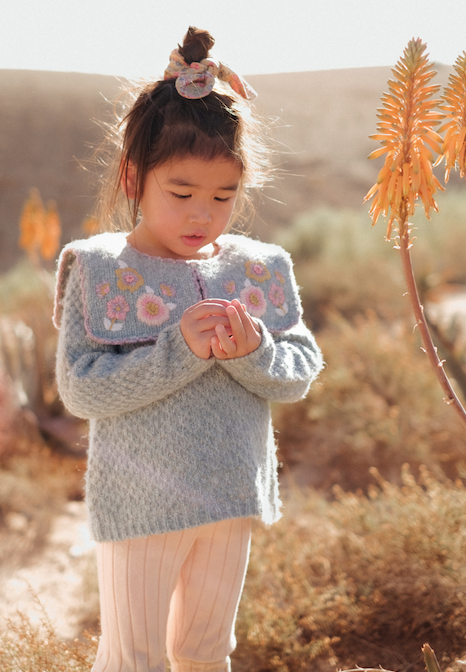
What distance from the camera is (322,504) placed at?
8.93ft

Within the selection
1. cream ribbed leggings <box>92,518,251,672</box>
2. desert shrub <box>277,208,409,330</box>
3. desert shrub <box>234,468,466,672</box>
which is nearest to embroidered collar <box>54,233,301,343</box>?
cream ribbed leggings <box>92,518,251,672</box>

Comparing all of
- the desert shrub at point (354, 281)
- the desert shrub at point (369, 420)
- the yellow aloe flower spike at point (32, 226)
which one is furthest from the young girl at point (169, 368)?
the desert shrub at point (354, 281)

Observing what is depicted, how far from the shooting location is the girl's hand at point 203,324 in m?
1.21

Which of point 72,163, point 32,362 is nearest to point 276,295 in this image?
point 32,362

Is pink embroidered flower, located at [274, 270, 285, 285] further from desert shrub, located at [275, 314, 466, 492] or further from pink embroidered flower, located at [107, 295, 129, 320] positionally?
desert shrub, located at [275, 314, 466, 492]

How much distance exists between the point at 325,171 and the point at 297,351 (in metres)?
19.3

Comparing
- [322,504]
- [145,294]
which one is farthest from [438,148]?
[322,504]

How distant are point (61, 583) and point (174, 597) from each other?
1392 mm

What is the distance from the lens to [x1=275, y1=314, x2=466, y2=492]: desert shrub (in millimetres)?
3340

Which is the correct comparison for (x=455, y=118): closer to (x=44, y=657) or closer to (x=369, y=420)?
(x=44, y=657)

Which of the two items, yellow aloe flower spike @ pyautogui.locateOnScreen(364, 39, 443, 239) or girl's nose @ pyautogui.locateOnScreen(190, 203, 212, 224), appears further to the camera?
girl's nose @ pyautogui.locateOnScreen(190, 203, 212, 224)

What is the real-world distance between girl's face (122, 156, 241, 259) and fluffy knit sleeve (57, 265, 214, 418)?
198 mm

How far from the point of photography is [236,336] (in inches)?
48.0

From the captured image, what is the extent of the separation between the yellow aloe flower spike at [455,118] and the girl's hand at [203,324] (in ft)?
1.51
